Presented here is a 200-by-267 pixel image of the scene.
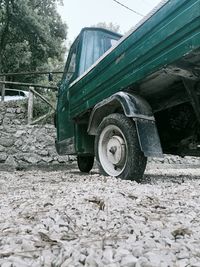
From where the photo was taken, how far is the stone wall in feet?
30.5

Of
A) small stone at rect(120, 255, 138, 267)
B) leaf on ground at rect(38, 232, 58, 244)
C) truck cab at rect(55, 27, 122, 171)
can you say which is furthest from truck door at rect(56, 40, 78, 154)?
small stone at rect(120, 255, 138, 267)

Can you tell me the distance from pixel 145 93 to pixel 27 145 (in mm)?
6357

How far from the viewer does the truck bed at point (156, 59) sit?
8.80 ft

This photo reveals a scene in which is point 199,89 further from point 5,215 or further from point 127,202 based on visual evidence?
point 5,215

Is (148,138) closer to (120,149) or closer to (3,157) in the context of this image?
(120,149)

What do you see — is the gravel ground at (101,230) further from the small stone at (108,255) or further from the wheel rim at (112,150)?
the wheel rim at (112,150)

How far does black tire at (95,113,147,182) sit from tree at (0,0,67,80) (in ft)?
48.4

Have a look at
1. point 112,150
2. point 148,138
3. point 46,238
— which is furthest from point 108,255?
point 112,150

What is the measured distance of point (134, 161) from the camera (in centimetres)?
331

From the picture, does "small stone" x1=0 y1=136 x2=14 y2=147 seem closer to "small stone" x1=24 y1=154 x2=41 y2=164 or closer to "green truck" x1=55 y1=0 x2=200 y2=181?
"small stone" x1=24 y1=154 x2=41 y2=164

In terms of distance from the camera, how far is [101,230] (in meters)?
1.59

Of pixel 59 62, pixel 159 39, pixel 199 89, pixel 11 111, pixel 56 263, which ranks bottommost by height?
pixel 56 263

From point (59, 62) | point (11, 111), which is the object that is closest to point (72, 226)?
point (11, 111)

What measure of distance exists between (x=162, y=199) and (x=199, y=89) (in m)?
1.45
